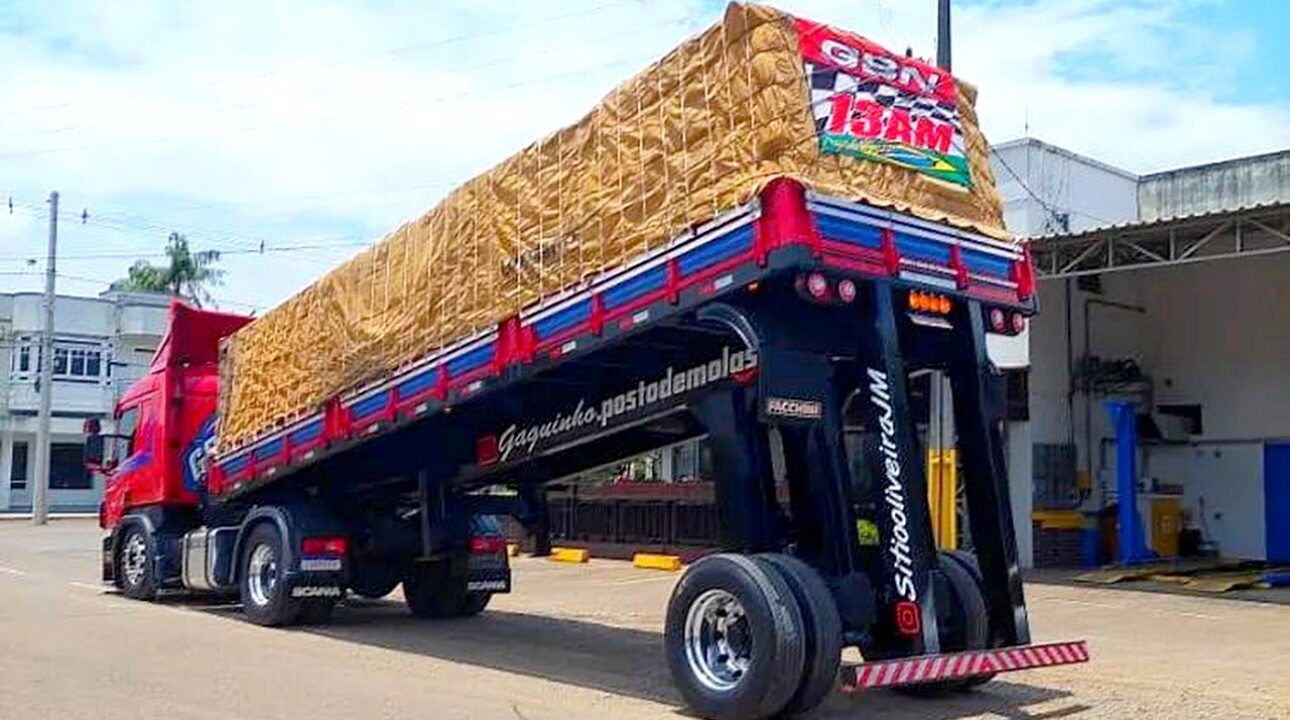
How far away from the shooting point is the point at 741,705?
874cm

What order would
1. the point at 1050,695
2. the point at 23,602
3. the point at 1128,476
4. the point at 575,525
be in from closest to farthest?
the point at 1050,695, the point at 23,602, the point at 1128,476, the point at 575,525

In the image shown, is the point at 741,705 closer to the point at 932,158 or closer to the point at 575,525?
the point at 932,158

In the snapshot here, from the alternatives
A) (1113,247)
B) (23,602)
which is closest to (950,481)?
(1113,247)

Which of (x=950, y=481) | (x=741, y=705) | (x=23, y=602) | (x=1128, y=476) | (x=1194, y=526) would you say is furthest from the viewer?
(x=1194, y=526)

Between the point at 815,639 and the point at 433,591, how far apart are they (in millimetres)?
7845

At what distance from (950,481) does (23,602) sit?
1159cm

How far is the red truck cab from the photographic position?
17.1m

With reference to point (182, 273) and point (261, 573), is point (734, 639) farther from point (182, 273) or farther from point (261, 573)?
point (182, 273)

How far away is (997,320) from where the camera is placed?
10289 millimetres

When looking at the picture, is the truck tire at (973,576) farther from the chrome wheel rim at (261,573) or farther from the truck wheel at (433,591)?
the chrome wheel rim at (261,573)

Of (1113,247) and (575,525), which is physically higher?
(1113,247)

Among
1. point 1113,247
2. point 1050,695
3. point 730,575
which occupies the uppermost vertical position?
point 1113,247

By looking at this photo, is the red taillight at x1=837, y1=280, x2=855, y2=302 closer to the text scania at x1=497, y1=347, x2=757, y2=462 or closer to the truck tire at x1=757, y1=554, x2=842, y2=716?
the text scania at x1=497, y1=347, x2=757, y2=462

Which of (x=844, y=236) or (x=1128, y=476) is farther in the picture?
(x=1128, y=476)
